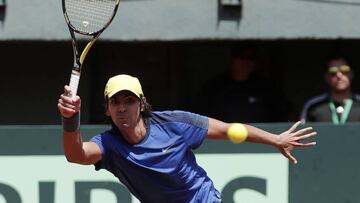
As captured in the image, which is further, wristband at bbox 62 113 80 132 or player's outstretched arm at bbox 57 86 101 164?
wristband at bbox 62 113 80 132

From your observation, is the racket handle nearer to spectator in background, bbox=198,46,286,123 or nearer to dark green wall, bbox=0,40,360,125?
spectator in background, bbox=198,46,286,123

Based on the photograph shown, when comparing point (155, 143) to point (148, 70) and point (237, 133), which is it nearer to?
point (237, 133)

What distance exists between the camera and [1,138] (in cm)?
662

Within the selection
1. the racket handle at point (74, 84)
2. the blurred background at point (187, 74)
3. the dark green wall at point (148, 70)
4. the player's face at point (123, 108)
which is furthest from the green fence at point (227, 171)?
the dark green wall at point (148, 70)

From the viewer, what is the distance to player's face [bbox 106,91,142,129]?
480 centimetres

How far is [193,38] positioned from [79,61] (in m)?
3.81

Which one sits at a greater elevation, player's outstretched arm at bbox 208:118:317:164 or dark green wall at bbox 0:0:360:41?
dark green wall at bbox 0:0:360:41

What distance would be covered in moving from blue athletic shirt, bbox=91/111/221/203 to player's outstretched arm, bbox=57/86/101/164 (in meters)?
Answer: 0.11

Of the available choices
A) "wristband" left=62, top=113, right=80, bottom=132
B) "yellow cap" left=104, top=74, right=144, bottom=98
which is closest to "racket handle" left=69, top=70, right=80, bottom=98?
"wristband" left=62, top=113, right=80, bottom=132

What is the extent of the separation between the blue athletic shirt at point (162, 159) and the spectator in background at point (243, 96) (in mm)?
2168

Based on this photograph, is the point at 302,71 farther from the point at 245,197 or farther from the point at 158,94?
the point at 245,197

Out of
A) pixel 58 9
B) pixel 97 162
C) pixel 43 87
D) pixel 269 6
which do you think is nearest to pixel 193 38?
pixel 269 6

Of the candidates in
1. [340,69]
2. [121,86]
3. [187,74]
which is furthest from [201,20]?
[121,86]

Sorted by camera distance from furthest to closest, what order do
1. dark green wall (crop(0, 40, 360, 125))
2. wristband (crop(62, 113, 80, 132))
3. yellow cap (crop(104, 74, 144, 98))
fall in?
dark green wall (crop(0, 40, 360, 125)) → yellow cap (crop(104, 74, 144, 98)) → wristband (crop(62, 113, 80, 132))
